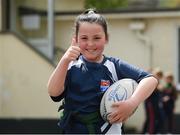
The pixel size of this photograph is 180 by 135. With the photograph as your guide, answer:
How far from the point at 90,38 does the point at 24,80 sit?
1359 cm

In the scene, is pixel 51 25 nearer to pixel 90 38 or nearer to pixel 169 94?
pixel 169 94

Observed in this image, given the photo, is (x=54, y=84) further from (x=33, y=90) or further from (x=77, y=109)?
(x=33, y=90)

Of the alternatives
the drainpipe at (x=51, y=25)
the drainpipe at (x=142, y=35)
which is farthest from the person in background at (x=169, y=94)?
the drainpipe at (x=51, y=25)

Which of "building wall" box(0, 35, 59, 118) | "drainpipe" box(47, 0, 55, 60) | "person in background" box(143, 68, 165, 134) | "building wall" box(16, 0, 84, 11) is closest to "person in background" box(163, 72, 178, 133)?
"person in background" box(143, 68, 165, 134)

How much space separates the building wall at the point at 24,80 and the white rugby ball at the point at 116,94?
13.2m

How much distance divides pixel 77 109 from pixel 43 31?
1446 cm

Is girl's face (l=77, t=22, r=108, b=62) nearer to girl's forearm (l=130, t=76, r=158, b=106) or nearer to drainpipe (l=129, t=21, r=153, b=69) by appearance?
girl's forearm (l=130, t=76, r=158, b=106)

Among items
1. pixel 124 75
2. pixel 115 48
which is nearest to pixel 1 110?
pixel 115 48

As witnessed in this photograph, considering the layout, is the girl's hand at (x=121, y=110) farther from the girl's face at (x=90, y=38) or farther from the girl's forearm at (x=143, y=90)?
the girl's face at (x=90, y=38)

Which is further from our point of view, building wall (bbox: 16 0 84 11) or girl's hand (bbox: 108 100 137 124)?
building wall (bbox: 16 0 84 11)

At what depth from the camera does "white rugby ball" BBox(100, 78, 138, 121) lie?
371 centimetres

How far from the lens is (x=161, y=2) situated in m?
18.3

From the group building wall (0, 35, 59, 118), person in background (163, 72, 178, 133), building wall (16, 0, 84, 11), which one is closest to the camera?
person in background (163, 72, 178, 133)

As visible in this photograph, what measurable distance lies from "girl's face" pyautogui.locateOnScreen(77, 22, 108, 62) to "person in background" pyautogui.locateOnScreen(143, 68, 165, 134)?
10.6 metres
